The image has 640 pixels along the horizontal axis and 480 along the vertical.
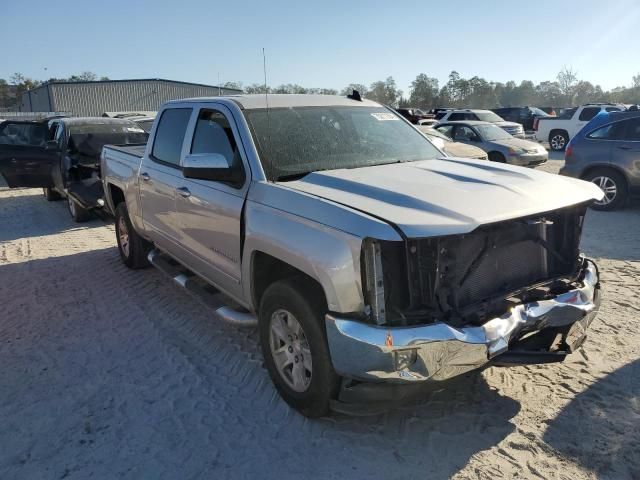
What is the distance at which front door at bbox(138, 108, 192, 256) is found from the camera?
15.4 ft

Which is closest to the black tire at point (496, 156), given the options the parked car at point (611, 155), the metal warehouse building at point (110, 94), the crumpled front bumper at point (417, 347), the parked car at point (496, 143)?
the parked car at point (496, 143)

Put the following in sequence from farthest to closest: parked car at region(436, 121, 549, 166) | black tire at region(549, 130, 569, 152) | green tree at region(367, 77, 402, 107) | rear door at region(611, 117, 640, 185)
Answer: green tree at region(367, 77, 402, 107) → black tire at region(549, 130, 569, 152) → parked car at region(436, 121, 549, 166) → rear door at region(611, 117, 640, 185)

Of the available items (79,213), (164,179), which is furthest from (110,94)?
(164,179)

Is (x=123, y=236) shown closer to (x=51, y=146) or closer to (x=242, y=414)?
(x=242, y=414)

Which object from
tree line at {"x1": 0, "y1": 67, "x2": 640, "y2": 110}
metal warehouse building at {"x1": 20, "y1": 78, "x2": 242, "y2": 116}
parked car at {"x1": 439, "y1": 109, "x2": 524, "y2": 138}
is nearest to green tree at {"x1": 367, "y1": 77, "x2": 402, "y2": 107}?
tree line at {"x1": 0, "y1": 67, "x2": 640, "y2": 110}

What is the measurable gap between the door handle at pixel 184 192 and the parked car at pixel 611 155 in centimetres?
736

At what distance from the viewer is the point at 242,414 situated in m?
3.37

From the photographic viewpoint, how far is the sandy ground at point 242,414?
286 centimetres

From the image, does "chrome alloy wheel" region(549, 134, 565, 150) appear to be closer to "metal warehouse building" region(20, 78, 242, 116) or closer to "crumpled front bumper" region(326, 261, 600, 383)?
"crumpled front bumper" region(326, 261, 600, 383)

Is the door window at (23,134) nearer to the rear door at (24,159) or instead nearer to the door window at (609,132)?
the rear door at (24,159)

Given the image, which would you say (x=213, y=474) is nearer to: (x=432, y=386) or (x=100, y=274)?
(x=432, y=386)

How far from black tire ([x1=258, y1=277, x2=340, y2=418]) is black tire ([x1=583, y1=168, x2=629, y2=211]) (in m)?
7.79

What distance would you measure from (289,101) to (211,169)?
1.19 metres

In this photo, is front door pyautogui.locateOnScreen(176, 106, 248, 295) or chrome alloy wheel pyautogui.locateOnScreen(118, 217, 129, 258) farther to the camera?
chrome alloy wheel pyautogui.locateOnScreen(118, 217, 129, 258)
